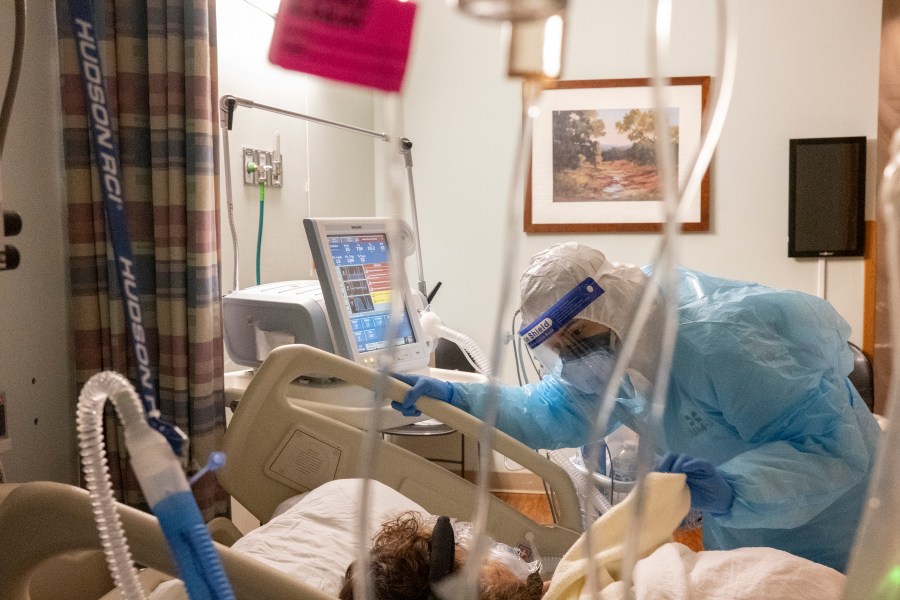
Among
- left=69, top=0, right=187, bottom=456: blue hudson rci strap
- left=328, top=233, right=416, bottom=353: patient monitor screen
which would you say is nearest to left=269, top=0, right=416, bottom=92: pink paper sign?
left=69, top=0, right=187, bottom=456: blue hudson rci strap

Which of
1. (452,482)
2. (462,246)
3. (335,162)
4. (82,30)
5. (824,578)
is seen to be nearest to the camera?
(82,30)

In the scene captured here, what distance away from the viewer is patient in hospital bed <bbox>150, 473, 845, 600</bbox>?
98 centimetres

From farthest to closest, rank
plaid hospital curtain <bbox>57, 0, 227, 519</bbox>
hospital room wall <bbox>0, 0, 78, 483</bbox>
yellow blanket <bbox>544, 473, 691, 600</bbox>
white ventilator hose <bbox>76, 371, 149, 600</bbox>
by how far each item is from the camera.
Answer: plaid hospital curtain <bbox>57, 0, 227, 519</bbox>, hospital room wall <bbox>0, 0, 78, 483</bbox>, yellow blanket <bbox>544, 473, 691, 600</bbox>, white ventilator hose <bbox>76, 371, 149, 600</bbox>

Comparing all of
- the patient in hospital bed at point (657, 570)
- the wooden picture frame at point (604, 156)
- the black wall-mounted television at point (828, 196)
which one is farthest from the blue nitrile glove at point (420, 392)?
the black wall-mounted television at point (828, 196)

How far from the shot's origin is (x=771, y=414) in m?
1.38

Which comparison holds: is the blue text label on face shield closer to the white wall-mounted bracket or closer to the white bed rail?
the white bed rail

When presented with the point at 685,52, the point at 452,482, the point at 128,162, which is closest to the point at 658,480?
the point at 452,482

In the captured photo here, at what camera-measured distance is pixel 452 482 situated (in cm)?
180

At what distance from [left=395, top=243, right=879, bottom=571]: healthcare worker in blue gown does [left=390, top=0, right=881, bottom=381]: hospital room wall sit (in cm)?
181

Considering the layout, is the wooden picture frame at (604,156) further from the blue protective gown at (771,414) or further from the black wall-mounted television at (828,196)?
the blue protective gown at (771,414)

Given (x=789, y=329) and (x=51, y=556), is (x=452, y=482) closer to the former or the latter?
(x=789, y=329)

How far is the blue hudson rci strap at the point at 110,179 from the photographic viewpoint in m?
0.44

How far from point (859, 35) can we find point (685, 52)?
759mm

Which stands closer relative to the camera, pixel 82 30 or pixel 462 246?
pixel 82 30
